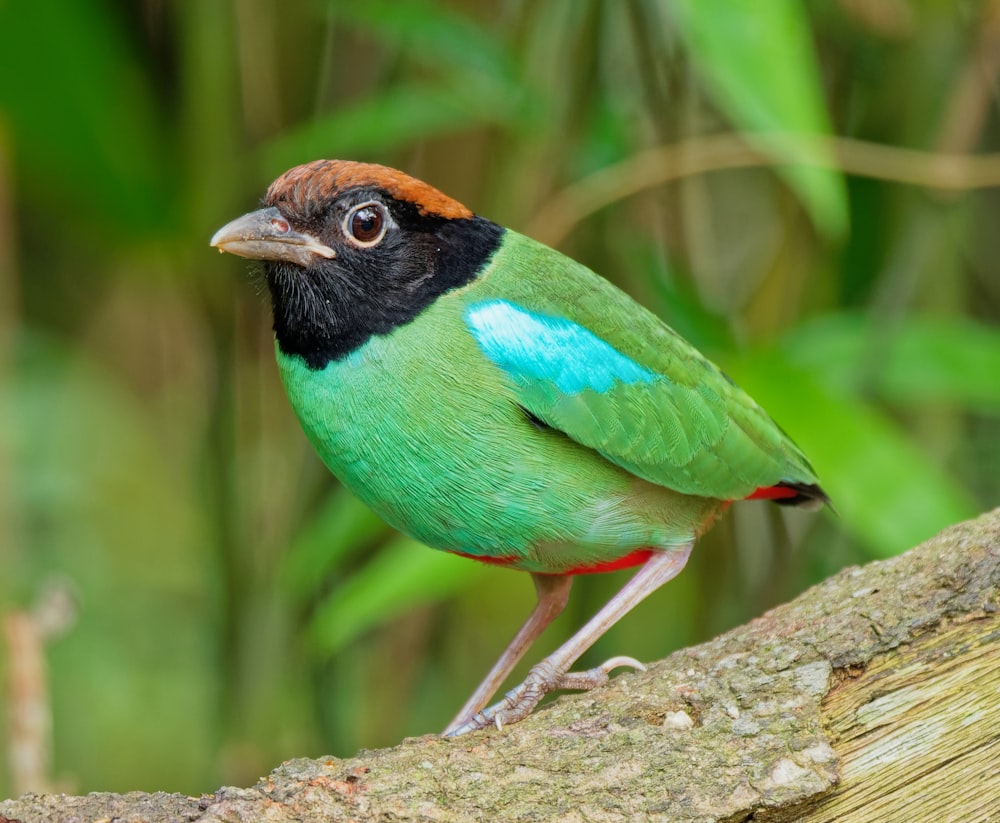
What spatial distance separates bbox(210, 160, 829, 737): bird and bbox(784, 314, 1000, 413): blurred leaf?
83 centimetres

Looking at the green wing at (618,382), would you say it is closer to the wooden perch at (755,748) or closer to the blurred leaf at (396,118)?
the wooden perch at (755,748)

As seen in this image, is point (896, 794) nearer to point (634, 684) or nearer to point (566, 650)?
point (634, 684)

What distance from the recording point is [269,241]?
3873 millimetres

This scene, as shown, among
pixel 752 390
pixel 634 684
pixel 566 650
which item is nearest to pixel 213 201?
pixel 752 390

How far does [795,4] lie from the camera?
4.48 metres

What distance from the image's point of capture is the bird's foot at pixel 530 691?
11.8 ft

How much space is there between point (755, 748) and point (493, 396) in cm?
122

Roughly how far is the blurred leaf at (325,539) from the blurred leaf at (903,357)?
1.78 m

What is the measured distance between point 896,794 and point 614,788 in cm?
63

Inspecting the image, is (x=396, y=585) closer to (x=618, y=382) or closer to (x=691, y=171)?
(x=618, y=382)

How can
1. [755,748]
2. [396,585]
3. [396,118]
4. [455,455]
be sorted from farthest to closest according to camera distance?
[396,118]
[396,585]
[455,455]
[755,748]

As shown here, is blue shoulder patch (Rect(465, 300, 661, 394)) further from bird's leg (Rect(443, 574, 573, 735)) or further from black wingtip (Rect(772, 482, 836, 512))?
bird's leg (Rect(443, 574, 573, 735))

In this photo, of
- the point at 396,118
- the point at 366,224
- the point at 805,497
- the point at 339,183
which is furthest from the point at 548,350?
the point at 396,118

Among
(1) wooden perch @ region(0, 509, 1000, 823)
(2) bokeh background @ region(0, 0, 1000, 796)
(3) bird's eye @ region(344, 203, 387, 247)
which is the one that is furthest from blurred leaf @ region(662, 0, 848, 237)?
(1) wooden perch @ region(0, 509, 1000, 823)
